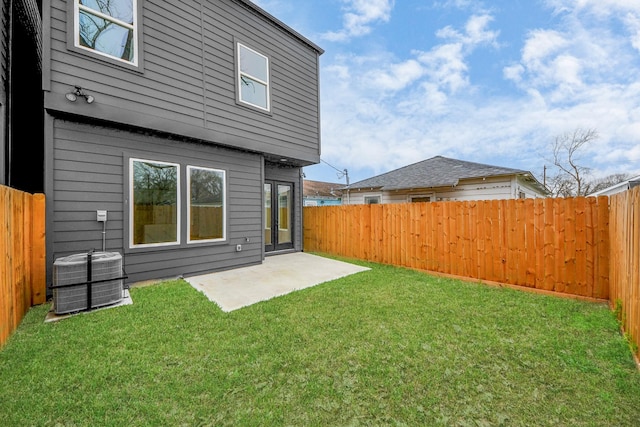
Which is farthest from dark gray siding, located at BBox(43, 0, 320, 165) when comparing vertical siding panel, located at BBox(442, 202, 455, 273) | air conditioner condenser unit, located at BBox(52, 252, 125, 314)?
vertical siding panel, located at BBox(442, 202, 455, 273)

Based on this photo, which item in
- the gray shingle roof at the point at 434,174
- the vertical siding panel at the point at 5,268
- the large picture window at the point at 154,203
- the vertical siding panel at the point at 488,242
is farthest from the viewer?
the gray shingle roof at the point at 434,174

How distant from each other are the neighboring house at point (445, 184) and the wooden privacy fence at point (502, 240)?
455cm

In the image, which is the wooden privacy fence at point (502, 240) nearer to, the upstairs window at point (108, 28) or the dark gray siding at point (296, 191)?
the dark gray siding at point (296, 191)

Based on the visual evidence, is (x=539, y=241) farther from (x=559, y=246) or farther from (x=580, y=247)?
(x=580, y=247)

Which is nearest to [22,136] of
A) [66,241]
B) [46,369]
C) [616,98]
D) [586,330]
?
[66,241]

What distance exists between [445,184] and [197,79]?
8.47m

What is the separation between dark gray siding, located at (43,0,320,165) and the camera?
3.99 metres

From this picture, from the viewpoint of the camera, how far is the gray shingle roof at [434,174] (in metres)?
9.58

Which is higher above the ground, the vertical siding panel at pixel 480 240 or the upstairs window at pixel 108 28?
the upstairs window at pixel 108 28

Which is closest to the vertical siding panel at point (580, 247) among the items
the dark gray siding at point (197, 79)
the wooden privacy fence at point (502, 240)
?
the wooden privacy fence at point (502, 240)

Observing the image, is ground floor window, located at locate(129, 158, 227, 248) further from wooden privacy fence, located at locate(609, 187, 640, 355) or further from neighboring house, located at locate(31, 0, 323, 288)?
wooden privacy fence, located at locate(609, 187, 640, 355)

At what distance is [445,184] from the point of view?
9617mm

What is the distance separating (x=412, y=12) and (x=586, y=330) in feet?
49.4

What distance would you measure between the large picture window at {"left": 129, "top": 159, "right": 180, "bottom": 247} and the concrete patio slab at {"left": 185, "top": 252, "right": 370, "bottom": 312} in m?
1.03
